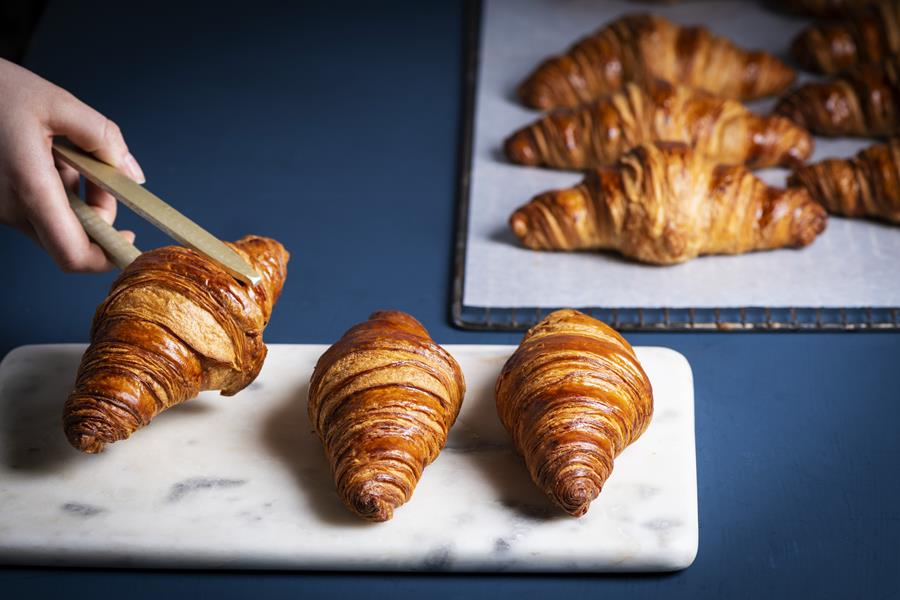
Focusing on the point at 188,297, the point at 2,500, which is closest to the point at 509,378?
the point at 188,297

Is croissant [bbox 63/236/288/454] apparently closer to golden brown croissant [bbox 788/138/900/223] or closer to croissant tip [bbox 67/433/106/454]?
croissant tip [bbox 67/433/106/454]

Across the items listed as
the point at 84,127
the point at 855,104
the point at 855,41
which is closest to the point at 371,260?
the point at 84,127

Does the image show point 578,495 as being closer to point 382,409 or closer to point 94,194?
point 382,409

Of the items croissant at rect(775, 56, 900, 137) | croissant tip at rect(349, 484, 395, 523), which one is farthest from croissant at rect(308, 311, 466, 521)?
croissant at rect(775, 56, 900, 137)

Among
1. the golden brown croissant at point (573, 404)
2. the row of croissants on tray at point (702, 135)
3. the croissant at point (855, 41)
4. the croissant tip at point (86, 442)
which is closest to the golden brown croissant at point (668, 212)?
the row of croissants on tray at point (702, 135)

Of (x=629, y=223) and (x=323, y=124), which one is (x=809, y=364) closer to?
(x=629, y=223)

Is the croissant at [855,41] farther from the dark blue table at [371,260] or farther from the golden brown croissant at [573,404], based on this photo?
the golden brown croissant at [573,404]
